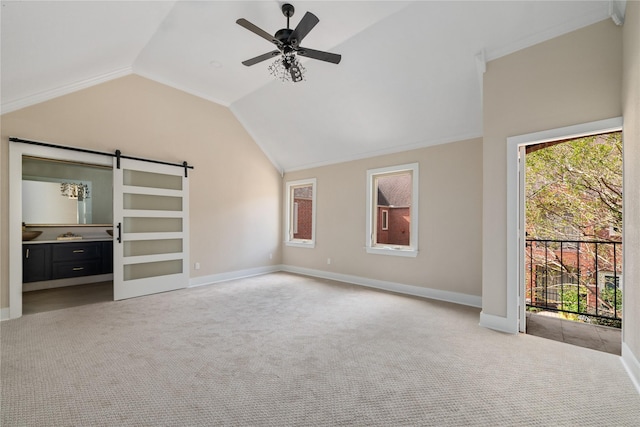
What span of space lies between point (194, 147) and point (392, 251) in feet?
13.5

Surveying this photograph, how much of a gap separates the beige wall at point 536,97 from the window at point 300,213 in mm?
3777

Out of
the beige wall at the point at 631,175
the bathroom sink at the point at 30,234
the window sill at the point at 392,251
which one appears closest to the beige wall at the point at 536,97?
the beige wall at the point at 631,175

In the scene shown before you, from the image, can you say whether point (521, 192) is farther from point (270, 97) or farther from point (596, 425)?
point (270, 97)

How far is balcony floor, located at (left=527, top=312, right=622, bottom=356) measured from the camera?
290 cm

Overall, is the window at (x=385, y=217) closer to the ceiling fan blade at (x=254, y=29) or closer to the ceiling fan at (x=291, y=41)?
the ceiling fan at (x=291, y=41)

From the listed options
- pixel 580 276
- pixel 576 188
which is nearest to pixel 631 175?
pixel 576 188

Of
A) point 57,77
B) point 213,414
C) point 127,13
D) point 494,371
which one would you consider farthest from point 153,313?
point 494,371

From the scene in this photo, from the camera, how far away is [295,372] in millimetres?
2336

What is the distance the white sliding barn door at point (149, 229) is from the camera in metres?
4.52

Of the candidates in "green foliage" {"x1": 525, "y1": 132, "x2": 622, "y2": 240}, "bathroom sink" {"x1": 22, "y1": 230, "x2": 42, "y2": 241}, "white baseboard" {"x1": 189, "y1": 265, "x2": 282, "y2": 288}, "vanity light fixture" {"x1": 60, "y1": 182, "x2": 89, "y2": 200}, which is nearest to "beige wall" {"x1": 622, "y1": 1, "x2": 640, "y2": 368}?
"green foliage" {"x1": 525, "y1": 132, "x2": 622, "y2": 240}

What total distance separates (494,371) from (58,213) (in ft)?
23.9

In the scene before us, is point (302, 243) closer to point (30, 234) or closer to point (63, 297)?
point (63, 297)

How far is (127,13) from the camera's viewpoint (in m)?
2.92

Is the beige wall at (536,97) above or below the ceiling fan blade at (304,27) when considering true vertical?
below
